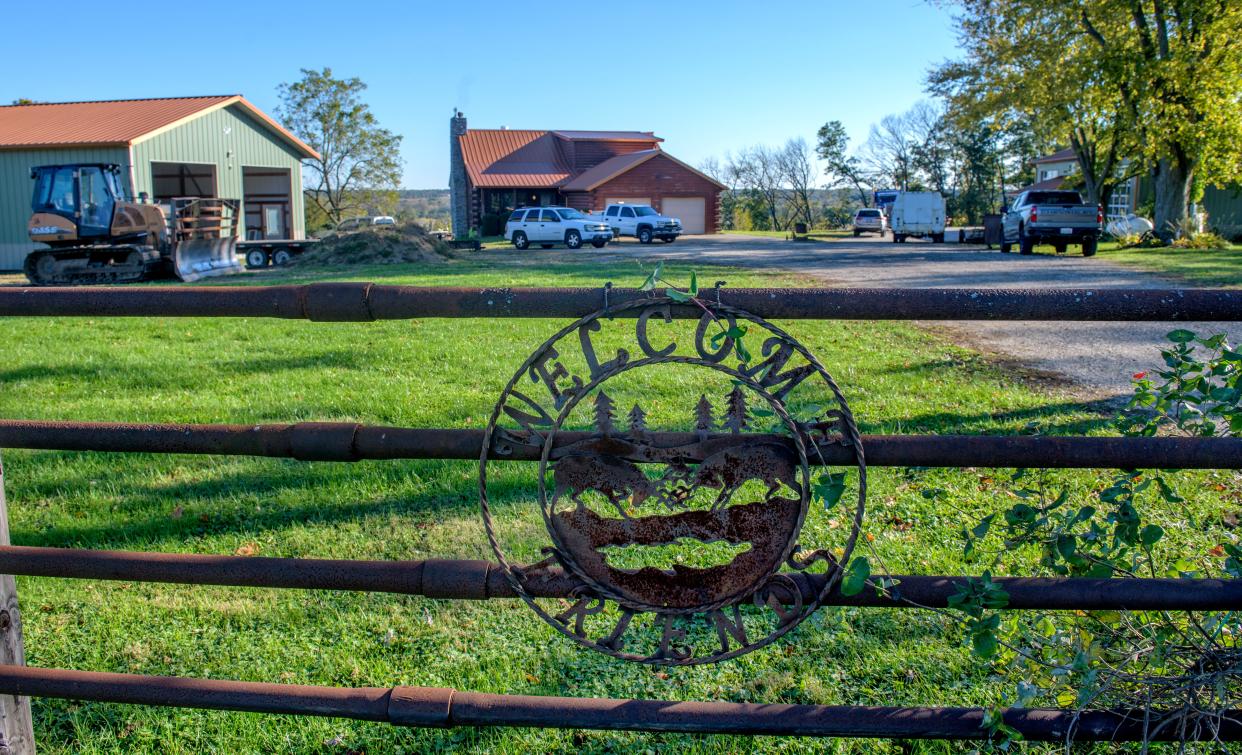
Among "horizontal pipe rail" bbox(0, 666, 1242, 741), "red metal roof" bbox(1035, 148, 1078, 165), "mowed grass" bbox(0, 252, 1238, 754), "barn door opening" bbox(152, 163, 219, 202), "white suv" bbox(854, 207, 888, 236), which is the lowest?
"mowed grass" bbox(0, 252, 1238, 754)

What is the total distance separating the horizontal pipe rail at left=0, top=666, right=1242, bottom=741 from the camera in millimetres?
2045

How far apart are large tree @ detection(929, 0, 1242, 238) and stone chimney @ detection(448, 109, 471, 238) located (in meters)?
30.3

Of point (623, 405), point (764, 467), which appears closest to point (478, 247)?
point (623, 405)

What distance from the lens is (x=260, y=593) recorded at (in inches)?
157

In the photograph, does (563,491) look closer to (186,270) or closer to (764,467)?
Answer: (764,467)

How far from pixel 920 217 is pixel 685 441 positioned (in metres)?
41.4

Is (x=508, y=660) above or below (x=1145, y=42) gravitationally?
below

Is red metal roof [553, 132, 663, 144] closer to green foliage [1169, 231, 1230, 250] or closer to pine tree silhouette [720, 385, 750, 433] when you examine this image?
green foliage [1169, 231, 1230, 250]

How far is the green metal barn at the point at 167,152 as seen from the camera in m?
30.7

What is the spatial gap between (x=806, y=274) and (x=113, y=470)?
1631 centimetres

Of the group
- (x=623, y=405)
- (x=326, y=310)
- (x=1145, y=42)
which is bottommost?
(x=623, y=405)

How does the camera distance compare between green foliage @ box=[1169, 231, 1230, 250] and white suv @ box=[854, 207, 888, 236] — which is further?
white suv @ box=[854, 207, 888, 236]

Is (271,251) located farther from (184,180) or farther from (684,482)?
(684,482)

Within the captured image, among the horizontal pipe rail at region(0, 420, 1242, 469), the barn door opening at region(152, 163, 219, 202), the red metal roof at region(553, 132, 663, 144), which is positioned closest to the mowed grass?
the horizontal pipe rail at region(0, 420, 1242, 469)
